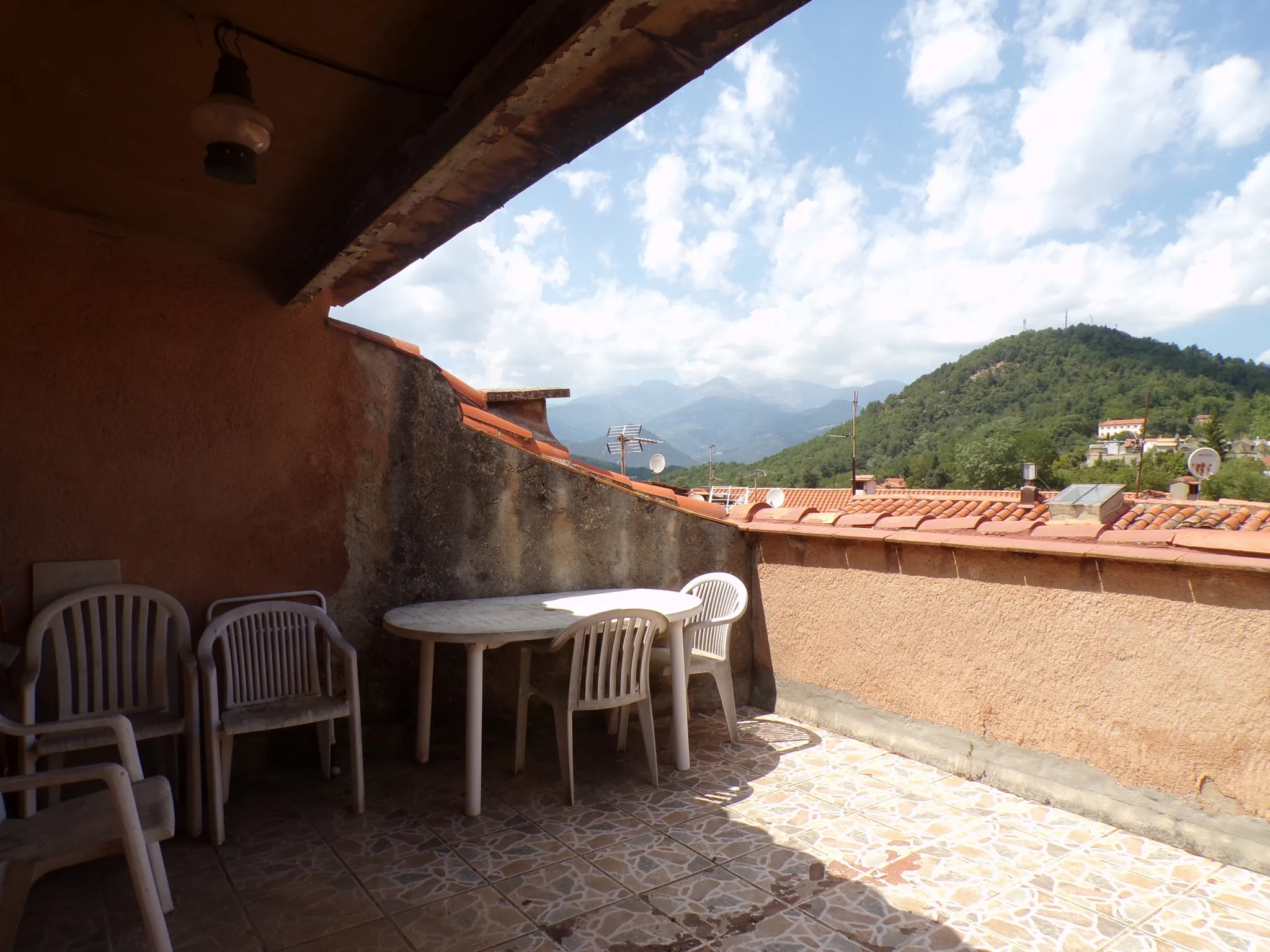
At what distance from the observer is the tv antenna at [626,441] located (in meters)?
19.2

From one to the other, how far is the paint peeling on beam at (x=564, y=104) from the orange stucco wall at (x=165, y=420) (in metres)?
1.02

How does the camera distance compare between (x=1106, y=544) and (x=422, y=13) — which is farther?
(x=1106, y=544)

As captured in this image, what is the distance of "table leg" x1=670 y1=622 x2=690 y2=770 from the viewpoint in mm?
3607

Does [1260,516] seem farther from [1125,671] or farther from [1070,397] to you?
[1070,397]

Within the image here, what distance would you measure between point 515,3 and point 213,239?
7.68ft

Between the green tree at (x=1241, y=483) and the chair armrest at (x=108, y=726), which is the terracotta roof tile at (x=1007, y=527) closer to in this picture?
the chair armrest at (x=108, y=726)

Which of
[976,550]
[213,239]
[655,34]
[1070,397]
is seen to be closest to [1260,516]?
[976,550]

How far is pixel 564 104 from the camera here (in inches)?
75.9

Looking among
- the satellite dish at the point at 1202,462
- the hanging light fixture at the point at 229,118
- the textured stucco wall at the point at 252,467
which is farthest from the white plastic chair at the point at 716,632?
the satellite dish at the point at 1202,462

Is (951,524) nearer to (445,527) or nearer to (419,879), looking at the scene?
(445,527)

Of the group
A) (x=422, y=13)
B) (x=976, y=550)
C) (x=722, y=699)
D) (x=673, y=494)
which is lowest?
(x=722, y=699)

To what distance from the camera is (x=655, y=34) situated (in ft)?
5.29

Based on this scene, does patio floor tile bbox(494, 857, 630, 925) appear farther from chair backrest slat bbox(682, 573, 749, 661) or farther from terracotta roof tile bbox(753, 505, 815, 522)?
terracotta roof tile bbox(753, 505, 815, 522)

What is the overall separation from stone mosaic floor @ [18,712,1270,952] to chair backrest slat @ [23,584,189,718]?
0.65m
